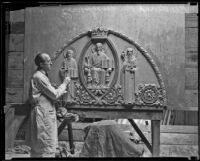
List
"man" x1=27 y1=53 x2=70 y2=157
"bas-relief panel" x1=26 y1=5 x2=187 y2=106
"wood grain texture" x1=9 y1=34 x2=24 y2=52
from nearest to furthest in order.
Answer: "man" x1=27 y1=53 x2=70 y2=157, "bas-relief panel" x1=26 y1=5 x2=187 y2=106, "wood grain texture" x1=9 y1=34 x2=24 y2=52

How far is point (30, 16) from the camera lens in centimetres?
508

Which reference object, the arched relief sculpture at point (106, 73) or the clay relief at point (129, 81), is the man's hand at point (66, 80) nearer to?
the arched relief sculpture at point (106, 73)

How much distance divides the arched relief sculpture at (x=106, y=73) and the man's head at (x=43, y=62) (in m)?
0.11

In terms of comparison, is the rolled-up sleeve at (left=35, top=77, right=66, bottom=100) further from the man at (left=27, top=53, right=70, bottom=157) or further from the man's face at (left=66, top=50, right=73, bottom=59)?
the man's face at (left=66, top=50, right=73, bottom=59)

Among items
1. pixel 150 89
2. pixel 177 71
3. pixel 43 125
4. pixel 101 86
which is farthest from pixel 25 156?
pixel 177 71

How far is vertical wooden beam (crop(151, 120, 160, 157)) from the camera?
16.0ft

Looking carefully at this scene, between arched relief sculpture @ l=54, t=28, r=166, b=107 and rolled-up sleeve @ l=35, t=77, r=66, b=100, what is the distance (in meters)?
0.13

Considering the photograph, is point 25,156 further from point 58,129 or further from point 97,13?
point 97,13

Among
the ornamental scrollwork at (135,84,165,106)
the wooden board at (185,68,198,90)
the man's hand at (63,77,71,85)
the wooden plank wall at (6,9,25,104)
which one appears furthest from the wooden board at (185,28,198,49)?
the wooden plank wall at (6,9,25,104)

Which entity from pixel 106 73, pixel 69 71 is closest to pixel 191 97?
pixel 106 73

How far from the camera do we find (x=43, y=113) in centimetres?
489

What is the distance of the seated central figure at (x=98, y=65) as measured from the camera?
4.98m

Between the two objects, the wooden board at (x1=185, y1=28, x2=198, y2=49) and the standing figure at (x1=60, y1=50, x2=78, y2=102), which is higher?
the wooden board at (x1=185, y1=28, x2=198, y2=49)

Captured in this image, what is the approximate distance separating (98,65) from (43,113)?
→ 810 millimetres
